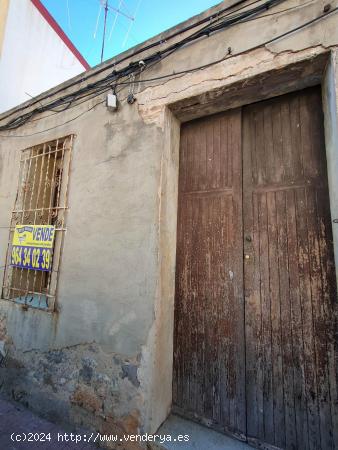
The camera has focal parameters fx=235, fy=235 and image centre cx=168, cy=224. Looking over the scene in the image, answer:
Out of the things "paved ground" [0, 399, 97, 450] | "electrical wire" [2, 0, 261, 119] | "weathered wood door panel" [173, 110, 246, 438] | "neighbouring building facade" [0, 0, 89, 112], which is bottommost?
"paved ground" [0, 399, 97, 450]

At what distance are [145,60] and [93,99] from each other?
0.81 meters

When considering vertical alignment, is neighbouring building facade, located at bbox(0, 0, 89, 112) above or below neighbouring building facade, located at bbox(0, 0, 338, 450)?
above

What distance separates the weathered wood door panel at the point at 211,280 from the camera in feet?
6.73

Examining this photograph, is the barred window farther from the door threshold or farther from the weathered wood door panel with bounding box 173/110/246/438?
the door threshold

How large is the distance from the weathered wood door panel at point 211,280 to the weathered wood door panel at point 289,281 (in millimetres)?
103

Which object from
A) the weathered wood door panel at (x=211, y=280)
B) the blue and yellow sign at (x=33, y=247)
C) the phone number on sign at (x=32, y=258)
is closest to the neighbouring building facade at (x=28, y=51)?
the blue and yellow sign at (x=33, y=247)

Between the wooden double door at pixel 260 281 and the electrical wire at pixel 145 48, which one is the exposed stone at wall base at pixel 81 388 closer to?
the wooden double door at pixel 260 281

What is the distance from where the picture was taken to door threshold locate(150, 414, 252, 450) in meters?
1.86

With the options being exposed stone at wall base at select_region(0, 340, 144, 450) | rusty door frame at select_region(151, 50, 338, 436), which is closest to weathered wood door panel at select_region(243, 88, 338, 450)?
rusty door frame at select_region(151, 50, 338, 436)

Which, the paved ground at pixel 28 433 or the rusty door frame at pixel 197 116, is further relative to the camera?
the paved ground at pixel 28 433

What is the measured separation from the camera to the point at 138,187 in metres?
2.35

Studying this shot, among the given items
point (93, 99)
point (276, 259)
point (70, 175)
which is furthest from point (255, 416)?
point (93, 99)

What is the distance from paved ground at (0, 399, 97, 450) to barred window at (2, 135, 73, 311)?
1.14m

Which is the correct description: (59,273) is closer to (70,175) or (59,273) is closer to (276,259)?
(70,175)
